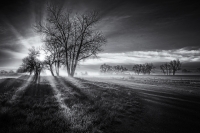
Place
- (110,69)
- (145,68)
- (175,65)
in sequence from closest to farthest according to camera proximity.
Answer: (175,65) → (145,68) → (110,69)

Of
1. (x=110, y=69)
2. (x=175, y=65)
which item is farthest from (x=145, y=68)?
(x=110, y=69)

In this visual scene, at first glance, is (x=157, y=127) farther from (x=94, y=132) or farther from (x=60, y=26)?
(x=60, y=26)

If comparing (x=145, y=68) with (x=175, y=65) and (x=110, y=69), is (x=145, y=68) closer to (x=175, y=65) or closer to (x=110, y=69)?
(x=175, y=65)

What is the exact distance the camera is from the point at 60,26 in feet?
62.5

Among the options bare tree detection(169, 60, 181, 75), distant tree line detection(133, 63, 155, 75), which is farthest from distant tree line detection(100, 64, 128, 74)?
bare tree detection(169, 60, 181, 75)

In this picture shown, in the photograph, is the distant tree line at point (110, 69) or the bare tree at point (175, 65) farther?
the distant tree line at point (110, 69)

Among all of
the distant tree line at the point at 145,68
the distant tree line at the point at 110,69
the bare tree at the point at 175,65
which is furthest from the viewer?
the distant tree line at the point at 110,69

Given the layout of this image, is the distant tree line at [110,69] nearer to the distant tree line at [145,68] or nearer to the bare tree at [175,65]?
the distant tree line at [145,68]

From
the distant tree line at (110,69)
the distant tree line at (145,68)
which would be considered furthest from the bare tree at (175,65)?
the distant tree line at (110,69)

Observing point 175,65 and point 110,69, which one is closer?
point 175,65

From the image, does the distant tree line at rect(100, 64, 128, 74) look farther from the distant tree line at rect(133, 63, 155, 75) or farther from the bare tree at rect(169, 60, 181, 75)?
the bare tree at rect(169, 60, 181, 75)

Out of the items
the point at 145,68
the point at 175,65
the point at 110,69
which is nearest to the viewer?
the point at 175,65

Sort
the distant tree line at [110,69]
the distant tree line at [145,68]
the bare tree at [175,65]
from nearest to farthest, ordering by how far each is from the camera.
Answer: the bare tree at [175,65] < the distant tree line at [145,68] < the distant tree line at [110,69]

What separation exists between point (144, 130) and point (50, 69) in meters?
26.2
